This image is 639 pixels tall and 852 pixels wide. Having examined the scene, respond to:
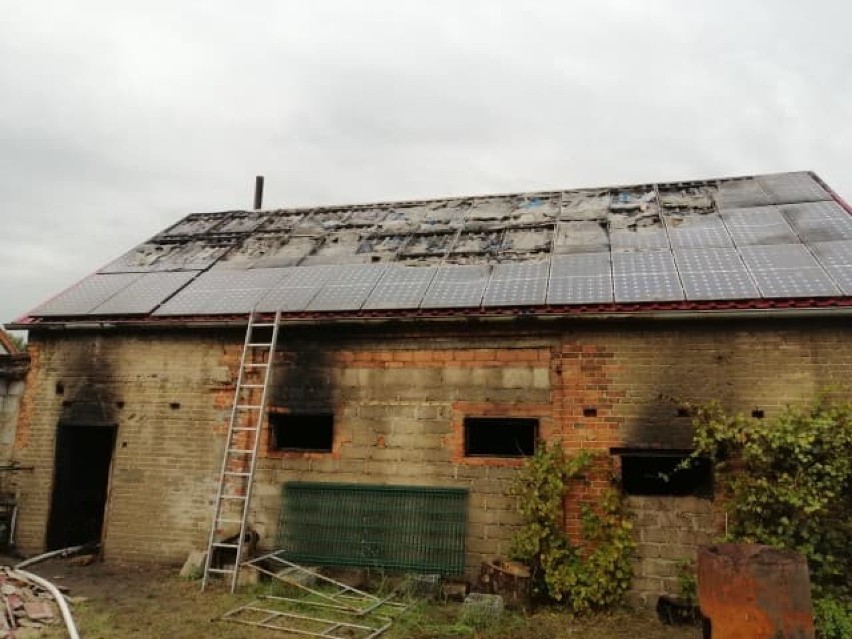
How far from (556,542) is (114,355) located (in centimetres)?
699

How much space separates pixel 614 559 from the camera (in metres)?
6.83

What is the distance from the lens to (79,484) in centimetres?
995

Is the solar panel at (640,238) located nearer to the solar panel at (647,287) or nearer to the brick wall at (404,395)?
the solar panel at (647,287)

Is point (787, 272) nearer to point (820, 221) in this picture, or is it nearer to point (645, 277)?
point (645, 277)

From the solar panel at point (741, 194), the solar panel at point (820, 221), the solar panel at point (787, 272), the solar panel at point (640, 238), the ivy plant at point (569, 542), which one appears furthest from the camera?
the solar panel at point (741, 194)

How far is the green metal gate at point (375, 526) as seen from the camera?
24.8 feet

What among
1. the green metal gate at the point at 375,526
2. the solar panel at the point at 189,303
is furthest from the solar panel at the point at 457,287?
the solar panel at the point at 189,303

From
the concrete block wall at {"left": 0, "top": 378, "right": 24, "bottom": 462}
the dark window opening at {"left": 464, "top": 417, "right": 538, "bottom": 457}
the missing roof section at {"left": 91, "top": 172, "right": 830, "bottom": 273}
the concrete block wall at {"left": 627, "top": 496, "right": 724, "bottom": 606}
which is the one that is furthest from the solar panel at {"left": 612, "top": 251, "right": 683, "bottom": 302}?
the concrete block wall at {"left": 0, "top": 378, "right": 24, "bottom": 462}

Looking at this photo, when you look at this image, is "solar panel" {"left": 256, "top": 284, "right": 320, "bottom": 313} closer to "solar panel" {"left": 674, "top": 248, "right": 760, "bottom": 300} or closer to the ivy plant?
the ivy plant

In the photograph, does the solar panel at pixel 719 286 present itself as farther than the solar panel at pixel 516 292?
No

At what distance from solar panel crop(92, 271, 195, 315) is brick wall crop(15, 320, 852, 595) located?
1.42 feet

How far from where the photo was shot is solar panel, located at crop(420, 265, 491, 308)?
8172 millimetres

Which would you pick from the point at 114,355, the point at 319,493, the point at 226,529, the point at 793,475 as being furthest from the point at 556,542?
the point at 114,355

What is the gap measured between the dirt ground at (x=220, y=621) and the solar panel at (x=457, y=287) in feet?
12.0
